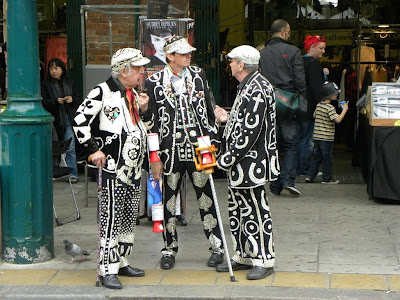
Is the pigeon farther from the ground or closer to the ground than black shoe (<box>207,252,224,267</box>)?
farther from the ground

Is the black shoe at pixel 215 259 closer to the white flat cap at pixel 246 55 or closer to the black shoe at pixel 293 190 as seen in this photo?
the white flat cap at pixel 246 55

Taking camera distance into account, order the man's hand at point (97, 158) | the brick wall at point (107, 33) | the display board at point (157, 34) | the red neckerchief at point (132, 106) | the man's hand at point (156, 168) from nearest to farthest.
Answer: the man's hand at point (97, 158)
the red neckerchief at point (132, 106)
the man's hand at point (156, 168)
the display board at point (157, 34)
the brick wall at point (107, 33)

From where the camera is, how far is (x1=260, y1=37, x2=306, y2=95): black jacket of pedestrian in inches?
385

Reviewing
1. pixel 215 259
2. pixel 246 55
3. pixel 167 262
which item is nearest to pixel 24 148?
pixel 167 262

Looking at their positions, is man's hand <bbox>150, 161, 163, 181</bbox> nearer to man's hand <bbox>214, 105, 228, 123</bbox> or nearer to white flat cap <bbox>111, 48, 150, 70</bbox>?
man's hand <bbox>214, 105, 228, 123</bbox>

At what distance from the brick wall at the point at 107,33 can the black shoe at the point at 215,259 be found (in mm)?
4606

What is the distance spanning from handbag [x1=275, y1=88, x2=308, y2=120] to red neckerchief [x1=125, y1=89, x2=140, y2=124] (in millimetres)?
3526

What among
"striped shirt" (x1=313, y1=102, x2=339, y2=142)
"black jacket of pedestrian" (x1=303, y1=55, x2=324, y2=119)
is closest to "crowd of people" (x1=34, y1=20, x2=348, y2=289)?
"black jacket of pedestrian" (x1=303, y1=55, x2=324, y2=119)

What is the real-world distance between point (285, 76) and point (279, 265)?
11.3 ft

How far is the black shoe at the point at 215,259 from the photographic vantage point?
692 cm

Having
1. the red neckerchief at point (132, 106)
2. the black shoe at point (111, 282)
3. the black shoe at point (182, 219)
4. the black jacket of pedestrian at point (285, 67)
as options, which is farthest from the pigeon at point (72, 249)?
the black jacket of pedestrian at point (285, 67)

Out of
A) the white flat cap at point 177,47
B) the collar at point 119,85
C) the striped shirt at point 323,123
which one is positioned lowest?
the striped shirt at point 323,123

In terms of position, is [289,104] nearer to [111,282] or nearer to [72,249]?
[72,249]

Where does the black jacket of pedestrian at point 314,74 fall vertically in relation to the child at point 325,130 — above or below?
above
